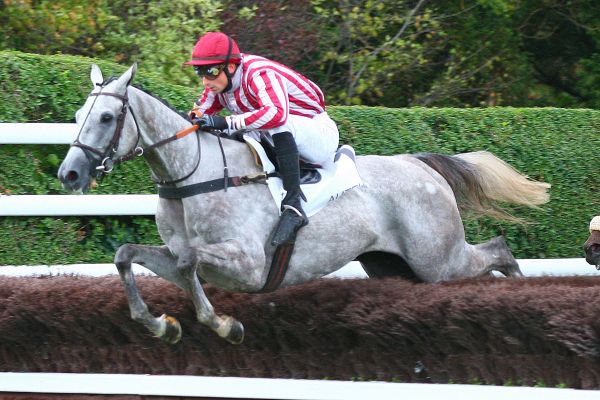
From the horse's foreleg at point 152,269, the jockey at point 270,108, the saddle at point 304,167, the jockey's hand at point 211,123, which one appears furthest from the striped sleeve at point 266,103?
the horse's foreleg at point 152,269

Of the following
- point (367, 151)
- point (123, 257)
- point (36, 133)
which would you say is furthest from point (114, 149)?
point (367, 151)

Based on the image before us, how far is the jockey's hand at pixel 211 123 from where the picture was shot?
19.7 feet

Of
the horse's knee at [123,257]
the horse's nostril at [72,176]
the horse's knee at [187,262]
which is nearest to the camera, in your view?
the horse's nostril at [72,176]

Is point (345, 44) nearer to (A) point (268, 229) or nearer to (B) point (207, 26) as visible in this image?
(B) point (207, 26)

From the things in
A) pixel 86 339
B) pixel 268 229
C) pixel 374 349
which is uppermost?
pixel 268 229

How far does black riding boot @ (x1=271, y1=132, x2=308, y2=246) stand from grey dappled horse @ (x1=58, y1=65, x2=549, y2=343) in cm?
10

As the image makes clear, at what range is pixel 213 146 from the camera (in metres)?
6.07

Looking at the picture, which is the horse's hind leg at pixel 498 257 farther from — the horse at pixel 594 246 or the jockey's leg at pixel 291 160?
the jockey's leg at pixel 291 160

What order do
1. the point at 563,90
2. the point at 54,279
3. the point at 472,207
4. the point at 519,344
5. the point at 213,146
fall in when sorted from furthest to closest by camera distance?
1. the point at 563,90
2. the point at 472,207
3. the point at 54,279
4. the point at 213,146
5. the point at 519,344

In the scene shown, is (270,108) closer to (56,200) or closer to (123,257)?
(123,257)

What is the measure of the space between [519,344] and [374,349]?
2.78 ft

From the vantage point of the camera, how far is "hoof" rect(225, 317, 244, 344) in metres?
5.91

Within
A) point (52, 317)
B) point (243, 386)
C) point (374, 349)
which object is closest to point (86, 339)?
point (52, 317)

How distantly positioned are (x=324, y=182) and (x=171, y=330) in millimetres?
1198
